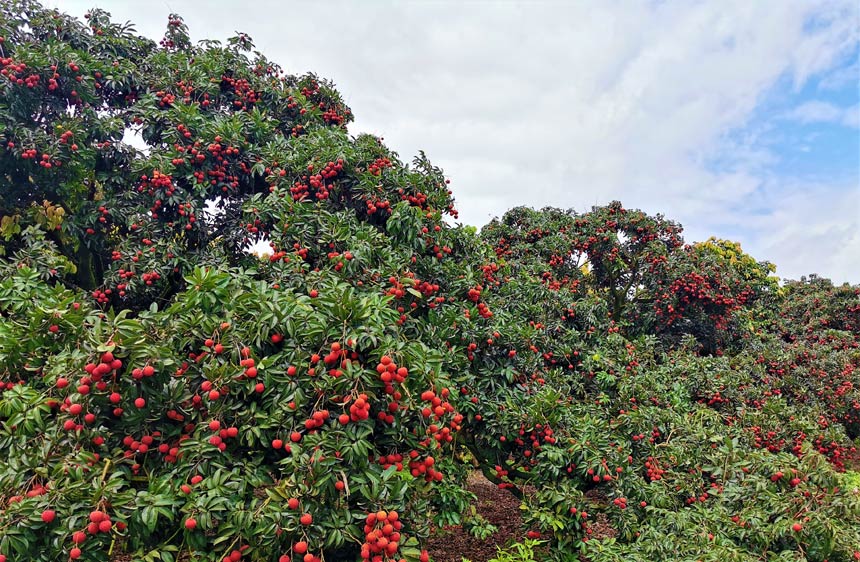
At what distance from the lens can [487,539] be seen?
690cm

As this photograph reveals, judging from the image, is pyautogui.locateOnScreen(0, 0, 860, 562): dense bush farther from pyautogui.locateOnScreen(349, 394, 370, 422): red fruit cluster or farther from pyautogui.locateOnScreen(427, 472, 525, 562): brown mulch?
pyautogui.locateOnScreen(427, 472, 525, 562): brown mulch

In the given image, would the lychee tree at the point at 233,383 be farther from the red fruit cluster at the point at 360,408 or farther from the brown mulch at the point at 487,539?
the brown mulch at the point at 487,539

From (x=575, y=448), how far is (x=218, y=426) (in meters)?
3.41

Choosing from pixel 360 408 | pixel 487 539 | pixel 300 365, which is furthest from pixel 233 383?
pixel 487 539

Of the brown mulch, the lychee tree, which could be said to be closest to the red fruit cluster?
the lychee tree

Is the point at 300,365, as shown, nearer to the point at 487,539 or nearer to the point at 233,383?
the point at 233,383

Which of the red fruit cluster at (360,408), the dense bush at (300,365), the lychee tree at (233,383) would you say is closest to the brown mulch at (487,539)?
the dense bush at (300,365)

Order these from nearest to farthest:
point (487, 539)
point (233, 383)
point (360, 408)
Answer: point (360, 408), point (233, 383), point (487, 539)

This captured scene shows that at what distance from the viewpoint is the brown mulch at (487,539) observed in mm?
6555

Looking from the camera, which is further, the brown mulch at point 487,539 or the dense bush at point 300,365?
the brown mulch at point 487,539

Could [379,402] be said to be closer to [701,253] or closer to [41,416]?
[41,416]

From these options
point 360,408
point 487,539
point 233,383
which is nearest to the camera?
point 360,408

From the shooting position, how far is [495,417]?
16.1ft

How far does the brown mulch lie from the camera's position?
6555 millimetres
